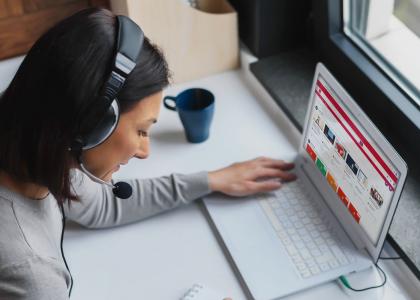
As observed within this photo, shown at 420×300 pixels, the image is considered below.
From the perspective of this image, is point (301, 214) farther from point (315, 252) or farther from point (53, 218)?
point (53, 218)

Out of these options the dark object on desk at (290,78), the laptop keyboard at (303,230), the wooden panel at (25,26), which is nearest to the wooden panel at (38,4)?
the wooden panel at (25,26)

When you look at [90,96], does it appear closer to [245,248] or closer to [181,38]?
[245,248]

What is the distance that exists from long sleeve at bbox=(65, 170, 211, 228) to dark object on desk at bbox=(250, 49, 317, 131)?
29cm

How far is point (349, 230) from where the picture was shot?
107cm

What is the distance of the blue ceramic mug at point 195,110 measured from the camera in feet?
4.07

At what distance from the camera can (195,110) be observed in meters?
1.28

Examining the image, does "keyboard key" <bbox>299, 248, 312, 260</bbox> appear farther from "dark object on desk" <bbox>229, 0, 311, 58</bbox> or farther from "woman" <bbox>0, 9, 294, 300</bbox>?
"dark object on desk" <bbox>229, 0, 311, 58</bbox>

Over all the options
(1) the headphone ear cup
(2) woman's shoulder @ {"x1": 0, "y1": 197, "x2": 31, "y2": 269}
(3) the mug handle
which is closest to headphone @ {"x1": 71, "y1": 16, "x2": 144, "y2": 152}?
(1) the headphone ear cup

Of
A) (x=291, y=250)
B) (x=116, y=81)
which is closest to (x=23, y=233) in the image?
(x=116, y=81)

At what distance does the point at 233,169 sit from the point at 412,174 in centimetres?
35

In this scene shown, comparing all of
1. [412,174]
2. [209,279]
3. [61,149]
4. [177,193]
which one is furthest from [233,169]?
[61,149]

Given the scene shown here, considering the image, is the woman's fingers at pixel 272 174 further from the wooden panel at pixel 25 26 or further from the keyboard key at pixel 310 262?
the wooden panel at pixel 25 26

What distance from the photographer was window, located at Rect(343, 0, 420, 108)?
1148mm

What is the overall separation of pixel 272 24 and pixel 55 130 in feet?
2.64
